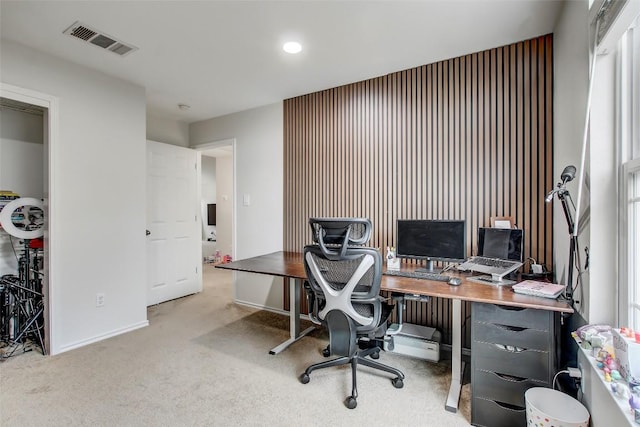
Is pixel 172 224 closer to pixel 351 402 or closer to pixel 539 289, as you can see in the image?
pixel 351 402

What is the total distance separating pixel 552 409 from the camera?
1.57 metres

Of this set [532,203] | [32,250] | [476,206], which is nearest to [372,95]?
[476,206]

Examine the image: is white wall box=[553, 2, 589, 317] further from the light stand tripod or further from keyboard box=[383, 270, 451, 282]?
keyboard box=[383, 270, 451, 282]

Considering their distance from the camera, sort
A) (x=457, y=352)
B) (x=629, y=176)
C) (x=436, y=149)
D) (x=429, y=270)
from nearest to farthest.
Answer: (x=629, y=176) → (x=457, y=352) → (x=429, y=270) → (x=436, y=149)

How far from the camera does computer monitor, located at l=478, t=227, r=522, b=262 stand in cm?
222

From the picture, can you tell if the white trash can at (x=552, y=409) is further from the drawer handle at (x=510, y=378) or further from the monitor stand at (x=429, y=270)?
the monitor stand at (x=429, y=270)

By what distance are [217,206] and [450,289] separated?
236 inches

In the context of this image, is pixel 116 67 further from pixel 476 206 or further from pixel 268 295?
pixel 476 206

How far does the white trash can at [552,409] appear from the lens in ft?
4.67

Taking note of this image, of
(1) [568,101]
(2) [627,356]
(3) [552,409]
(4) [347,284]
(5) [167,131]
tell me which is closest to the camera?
(2) [627,356]

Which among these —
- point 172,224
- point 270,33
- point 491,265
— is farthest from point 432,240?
point 172,224

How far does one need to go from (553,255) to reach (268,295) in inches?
111

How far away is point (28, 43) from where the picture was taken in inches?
95.8

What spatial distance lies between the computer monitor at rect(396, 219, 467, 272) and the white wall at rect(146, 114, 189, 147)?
3.42 metres
